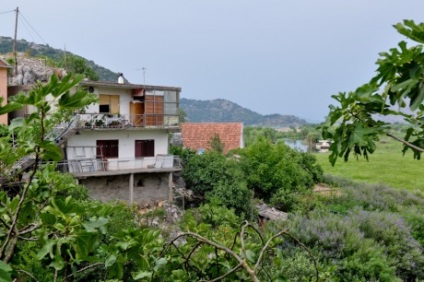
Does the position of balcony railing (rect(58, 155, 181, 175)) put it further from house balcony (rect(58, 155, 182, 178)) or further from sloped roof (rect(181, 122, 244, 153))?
sloped roof (rect(181, 122, 244, 153))

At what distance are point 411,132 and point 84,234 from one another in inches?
52.4

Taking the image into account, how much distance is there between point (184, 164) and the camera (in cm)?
1878

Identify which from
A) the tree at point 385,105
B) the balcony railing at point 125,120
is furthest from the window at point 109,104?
the tree at point 385,105

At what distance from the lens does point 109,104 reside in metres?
17.3

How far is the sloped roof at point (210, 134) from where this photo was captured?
27.7 meters

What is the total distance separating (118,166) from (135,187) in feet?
4.84

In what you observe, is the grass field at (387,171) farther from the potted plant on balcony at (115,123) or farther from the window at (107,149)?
the potted plant on balcony at (115,123)

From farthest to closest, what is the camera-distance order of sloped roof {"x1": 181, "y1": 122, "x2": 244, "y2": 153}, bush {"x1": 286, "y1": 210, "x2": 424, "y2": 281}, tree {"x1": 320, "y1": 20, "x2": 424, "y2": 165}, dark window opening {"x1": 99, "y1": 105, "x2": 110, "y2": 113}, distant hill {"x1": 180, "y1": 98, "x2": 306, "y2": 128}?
distant hill {"x1": 180, "y1": 98, "x2": 306, "y2": 128}
sloped roof {"x1": 181, "y1": 122, "x2": 244, "y2": 153}
dark window opening {"x1": 99, "y1": 105, "x2": 110, "y2": 113}
bush {"x1": 286, "y1": 210, "x2": 424, "y2": 281}
tree {"x1": 320, "y1": 20, "x2": 424, "y2": 165}

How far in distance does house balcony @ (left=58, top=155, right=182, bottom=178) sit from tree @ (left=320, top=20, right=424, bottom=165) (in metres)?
15.1

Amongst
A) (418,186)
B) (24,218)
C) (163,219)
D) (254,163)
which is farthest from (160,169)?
(24,218)

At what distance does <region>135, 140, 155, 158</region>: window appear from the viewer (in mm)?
17969

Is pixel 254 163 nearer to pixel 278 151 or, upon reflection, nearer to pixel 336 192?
pixel 278 151

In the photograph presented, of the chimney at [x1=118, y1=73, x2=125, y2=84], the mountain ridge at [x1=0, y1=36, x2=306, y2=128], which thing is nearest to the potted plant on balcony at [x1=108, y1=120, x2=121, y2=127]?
the chimney at [x1=118, y1=73, x2=125, y2=84]

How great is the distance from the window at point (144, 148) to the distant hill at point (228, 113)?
96.9 metres
